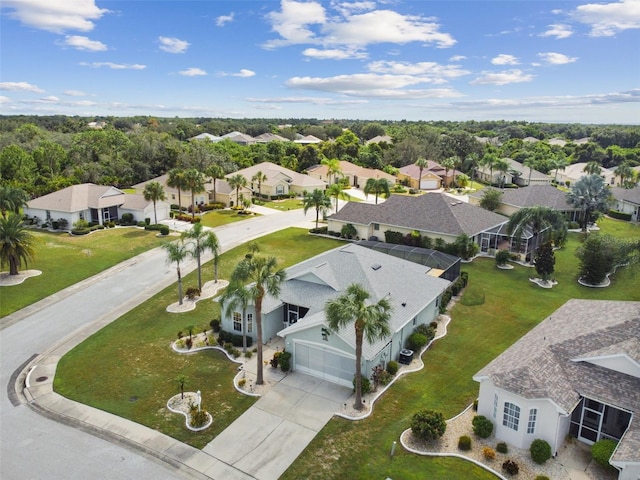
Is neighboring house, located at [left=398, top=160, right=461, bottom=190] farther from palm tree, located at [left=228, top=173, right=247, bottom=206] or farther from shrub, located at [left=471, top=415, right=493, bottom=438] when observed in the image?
shrub, located at [left=471, top=415, right=493, bottom=438]

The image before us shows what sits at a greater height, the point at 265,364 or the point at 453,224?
the point at 453,224

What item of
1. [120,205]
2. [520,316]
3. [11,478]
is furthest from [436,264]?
[120,205]

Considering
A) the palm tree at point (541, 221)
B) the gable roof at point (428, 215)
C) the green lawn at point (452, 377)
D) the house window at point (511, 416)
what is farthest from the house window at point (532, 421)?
the gable roof at point (428, 215)

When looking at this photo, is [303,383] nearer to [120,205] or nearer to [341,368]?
[341,368]

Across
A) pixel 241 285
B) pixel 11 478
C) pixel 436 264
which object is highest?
pixel 241 285

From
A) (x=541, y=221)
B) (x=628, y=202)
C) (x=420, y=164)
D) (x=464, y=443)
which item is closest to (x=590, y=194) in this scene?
(x=628, y=202)

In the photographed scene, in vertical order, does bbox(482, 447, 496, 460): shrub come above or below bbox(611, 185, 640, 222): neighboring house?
below

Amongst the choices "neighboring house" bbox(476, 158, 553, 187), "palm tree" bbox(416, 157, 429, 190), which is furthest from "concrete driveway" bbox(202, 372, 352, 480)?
"neighboring house" bbox(476, 158, 553, 187)
